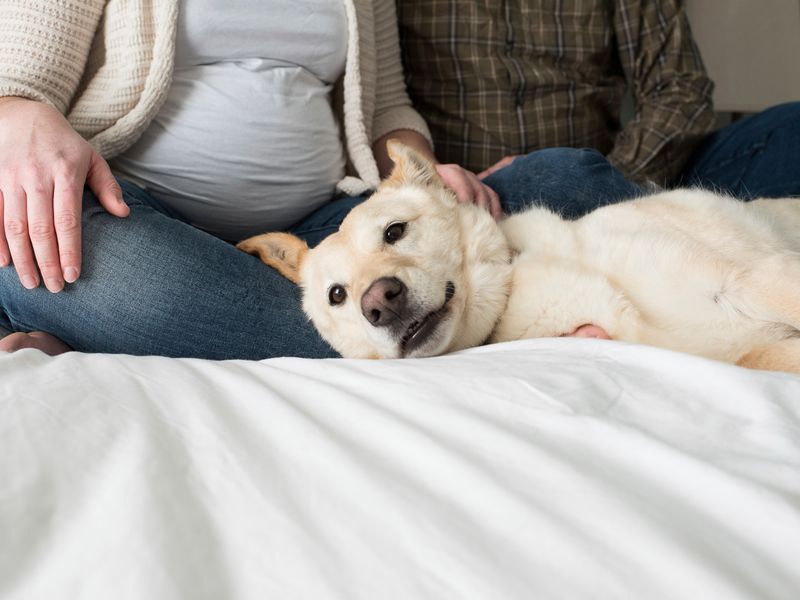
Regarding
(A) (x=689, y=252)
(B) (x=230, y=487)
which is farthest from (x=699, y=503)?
(A) (x=689, y=252)

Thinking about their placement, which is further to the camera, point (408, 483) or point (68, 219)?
point (68, 219)

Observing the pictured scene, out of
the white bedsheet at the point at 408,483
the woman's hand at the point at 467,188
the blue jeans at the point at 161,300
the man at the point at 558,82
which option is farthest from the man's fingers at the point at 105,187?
the man at the point at 558,82

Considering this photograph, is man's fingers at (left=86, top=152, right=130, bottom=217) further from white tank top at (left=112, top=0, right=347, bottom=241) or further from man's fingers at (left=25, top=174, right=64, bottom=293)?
white tank top at (left=112, top=0, right=347, bottom=241)

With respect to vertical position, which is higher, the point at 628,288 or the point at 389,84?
the point at 389,84

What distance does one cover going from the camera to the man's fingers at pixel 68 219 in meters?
1.19

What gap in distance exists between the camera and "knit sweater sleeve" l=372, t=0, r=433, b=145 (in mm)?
2088

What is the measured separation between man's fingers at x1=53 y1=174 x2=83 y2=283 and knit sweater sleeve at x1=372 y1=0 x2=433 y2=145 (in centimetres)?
111

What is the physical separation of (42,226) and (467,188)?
3.07 feet

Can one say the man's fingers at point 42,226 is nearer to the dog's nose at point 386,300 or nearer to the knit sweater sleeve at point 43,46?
the knit sweater sleeve at point 43,46

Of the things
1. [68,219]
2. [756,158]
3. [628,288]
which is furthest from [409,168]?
[756,158]

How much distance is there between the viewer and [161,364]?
908 millimetres

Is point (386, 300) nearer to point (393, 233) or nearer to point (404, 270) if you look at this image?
point (404, 270)

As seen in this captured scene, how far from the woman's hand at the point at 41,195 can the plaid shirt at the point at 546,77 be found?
140cm

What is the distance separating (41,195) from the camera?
1178 mm
